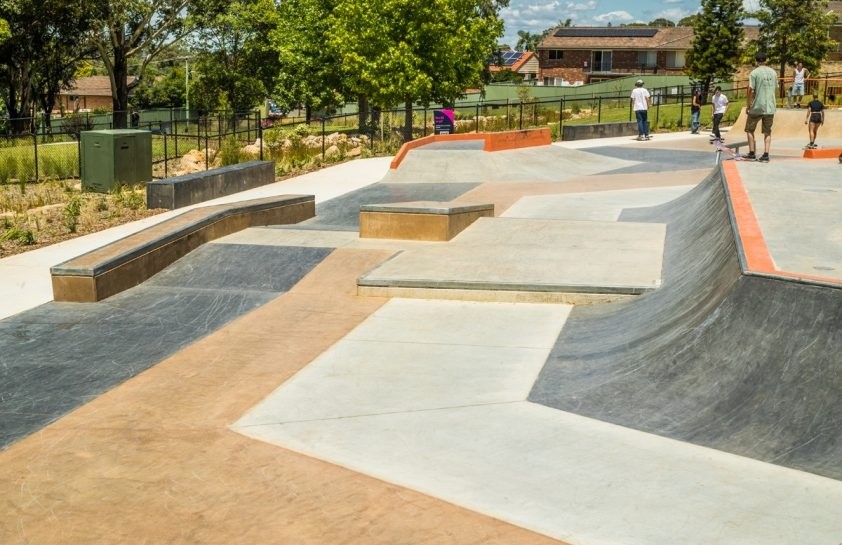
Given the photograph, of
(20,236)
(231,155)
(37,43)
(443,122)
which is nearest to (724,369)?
(20,236)

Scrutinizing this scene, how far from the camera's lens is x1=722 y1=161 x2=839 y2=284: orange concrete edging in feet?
23.2

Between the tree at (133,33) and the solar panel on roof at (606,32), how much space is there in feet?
181

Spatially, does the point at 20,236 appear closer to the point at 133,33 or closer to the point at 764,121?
the point at 764,121

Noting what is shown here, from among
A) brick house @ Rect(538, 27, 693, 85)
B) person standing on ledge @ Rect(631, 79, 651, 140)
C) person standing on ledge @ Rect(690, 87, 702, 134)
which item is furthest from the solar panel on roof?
person standing on ledge @ Rect(631, 79, 651, 140)

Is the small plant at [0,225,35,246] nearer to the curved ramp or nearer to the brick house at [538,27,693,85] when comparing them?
the curved ramp

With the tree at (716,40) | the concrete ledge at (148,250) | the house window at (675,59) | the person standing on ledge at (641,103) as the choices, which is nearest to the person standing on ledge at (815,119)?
the person standing on ledge at (641,103)

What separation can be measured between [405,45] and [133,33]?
80.6 feet

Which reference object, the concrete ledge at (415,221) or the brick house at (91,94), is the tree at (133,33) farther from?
the brick house at (91,94)

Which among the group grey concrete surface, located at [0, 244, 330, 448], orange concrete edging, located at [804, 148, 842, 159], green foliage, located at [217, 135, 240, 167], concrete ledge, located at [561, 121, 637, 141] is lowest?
grey concrete surface, located at [0, 244, 330, 448]

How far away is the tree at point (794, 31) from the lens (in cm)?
5425

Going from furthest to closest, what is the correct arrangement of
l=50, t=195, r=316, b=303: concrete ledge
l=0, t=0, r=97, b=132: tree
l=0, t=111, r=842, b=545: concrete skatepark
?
l=0, t=0, r=97, b=132: tree, l=50, t=195, r=316, b=303: concrete ledge, l=0, t=111, r=842, b=545: concrete skatepark

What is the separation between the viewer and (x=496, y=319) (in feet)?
30.9

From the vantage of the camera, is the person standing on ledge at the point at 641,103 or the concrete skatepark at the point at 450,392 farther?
the person standing on ledge at the point at 641,103

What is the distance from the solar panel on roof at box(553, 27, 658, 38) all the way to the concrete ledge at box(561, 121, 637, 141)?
6590 centimetres
